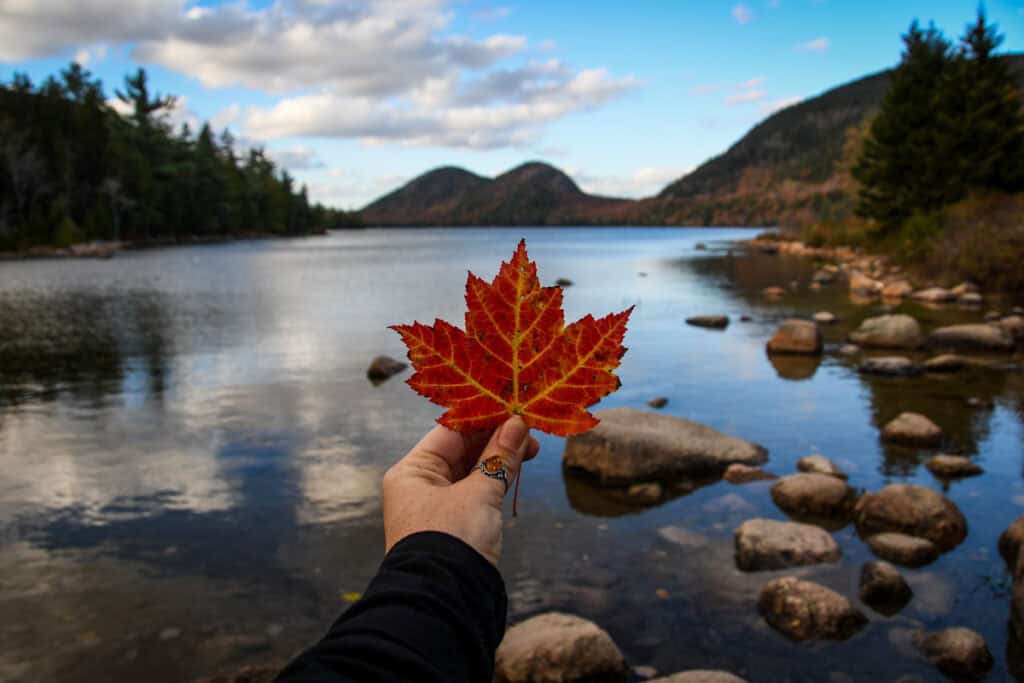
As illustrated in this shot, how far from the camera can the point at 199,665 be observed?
6.03 metres

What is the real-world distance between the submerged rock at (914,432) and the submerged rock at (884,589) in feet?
17.2

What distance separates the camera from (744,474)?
10008mm

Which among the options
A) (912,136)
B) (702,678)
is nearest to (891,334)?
(702,678)

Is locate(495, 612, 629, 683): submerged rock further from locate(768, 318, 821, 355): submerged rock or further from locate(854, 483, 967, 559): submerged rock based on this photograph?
locate(768, 318, 821, 355): submerged rock

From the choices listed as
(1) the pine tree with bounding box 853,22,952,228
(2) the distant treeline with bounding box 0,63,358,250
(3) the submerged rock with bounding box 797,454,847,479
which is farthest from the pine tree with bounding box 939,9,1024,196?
(2) the distant treeline with bounding box 0,63,358,250

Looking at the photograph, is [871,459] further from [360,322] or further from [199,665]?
[360,322]

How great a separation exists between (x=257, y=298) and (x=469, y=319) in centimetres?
3676

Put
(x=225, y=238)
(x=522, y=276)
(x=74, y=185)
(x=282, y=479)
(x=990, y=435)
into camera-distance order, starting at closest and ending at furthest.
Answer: (x=522, y=276) → (x=282, y=479) → (x=990, y=435) → (x=74, y=185) → (x=225, y=238)

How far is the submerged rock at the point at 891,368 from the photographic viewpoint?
16422mm

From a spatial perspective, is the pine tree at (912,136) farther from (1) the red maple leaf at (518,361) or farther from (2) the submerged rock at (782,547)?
(1) the red maple leaf at (518,361)

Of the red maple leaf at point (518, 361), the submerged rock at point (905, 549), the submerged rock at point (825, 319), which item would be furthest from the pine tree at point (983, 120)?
the red maple leaf at point (518, 361)

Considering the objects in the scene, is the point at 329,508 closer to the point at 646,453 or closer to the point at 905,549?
the point at 646,453

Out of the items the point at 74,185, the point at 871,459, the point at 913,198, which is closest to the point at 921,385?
the point at 871,459

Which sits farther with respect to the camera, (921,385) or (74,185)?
(74,185)
